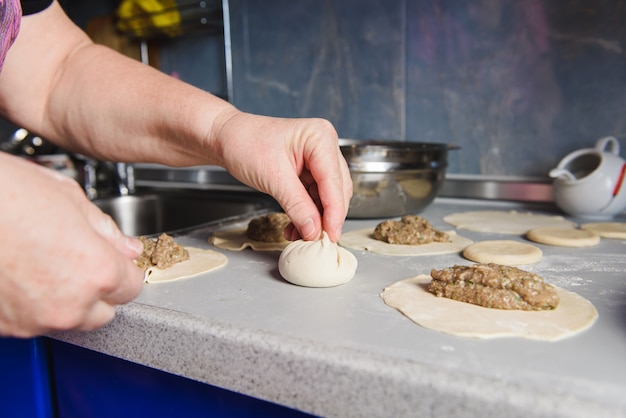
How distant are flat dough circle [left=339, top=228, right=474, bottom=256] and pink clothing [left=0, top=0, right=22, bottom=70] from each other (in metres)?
0.83

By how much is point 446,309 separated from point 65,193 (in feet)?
1.90

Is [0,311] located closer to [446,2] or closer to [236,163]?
[236,163]

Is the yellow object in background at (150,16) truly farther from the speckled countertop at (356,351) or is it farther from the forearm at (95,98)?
the speckled countertop at (356,351)

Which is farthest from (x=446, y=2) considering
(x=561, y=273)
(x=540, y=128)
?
(x=561, y=273)

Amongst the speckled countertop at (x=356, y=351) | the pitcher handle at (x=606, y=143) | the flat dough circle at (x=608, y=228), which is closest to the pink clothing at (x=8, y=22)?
the speckled countertop at (x=356, y=351)

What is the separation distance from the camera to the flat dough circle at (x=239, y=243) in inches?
47.6

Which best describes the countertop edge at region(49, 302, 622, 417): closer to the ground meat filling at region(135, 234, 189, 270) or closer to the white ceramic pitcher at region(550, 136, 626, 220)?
the ground meat filling at region(135, 234, 189, 270)

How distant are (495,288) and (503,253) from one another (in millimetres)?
301

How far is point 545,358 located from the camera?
617 mm

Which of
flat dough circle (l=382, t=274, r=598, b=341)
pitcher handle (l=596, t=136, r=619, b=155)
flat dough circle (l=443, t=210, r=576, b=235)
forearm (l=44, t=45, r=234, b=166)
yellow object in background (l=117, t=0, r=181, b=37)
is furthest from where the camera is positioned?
yellow object in background (l=117, t=0, r=181, b=37)

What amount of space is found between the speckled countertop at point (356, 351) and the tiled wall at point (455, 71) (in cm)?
85

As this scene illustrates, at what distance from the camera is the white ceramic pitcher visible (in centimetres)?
145

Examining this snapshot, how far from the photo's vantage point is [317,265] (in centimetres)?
90

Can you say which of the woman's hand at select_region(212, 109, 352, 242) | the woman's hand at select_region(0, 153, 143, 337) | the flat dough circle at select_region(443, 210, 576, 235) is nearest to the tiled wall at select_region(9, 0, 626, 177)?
the flat dough circle at select_region(443, 210, 576, 235)
